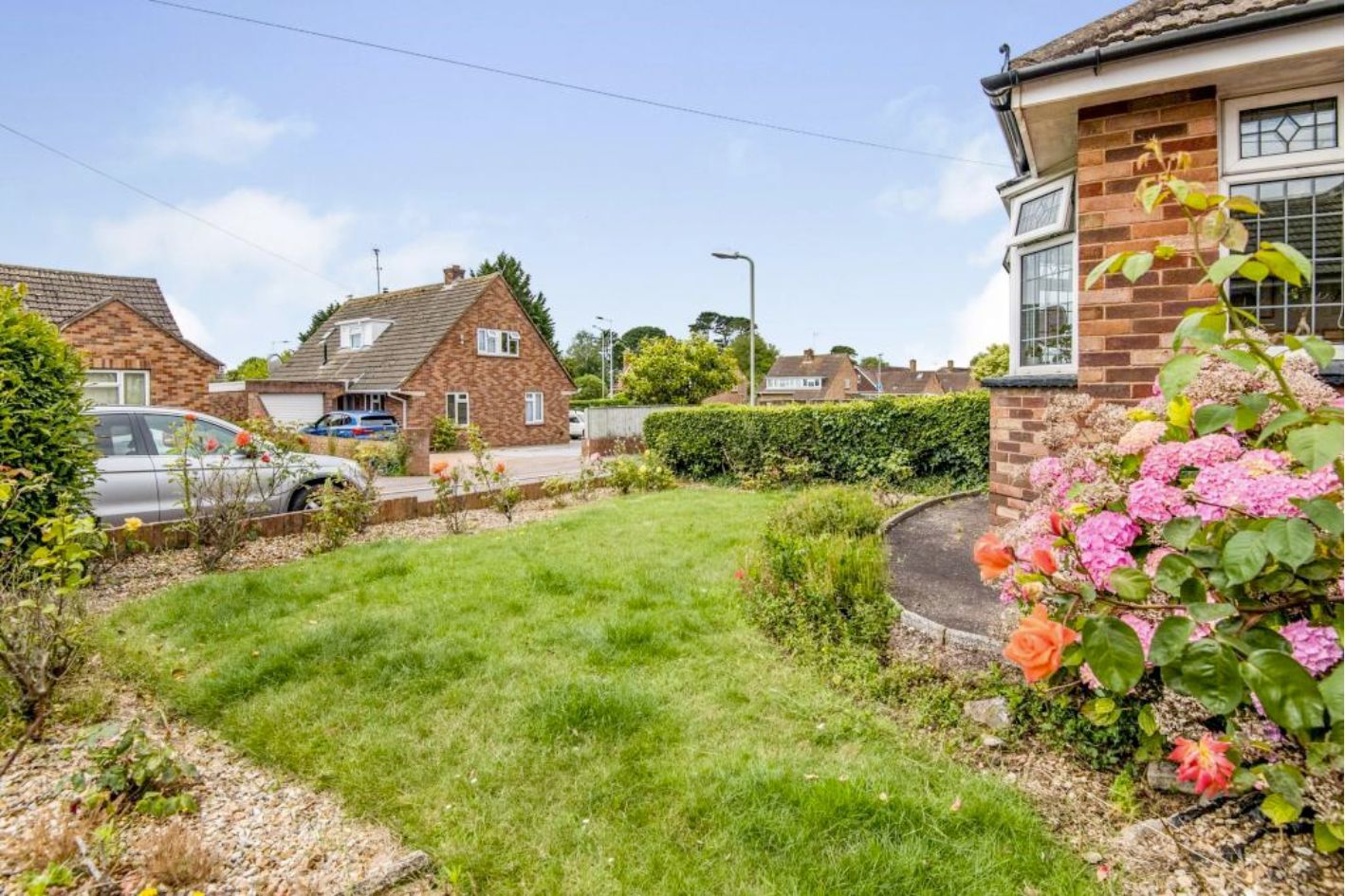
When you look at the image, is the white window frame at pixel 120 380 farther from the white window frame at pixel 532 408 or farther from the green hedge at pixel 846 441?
the white window frame at pixel 532 408

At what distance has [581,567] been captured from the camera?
19.1ft

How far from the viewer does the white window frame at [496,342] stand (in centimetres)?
2697

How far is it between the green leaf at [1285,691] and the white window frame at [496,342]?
2746 cm

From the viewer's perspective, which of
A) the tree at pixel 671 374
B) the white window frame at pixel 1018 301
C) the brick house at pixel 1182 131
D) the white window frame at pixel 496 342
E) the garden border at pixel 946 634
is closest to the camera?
the garden border at pixel 946 634

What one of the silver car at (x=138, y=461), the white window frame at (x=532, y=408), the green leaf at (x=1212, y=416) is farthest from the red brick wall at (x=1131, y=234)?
the white window frame at (x=532, y=408)

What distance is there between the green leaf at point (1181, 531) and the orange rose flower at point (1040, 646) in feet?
0.98

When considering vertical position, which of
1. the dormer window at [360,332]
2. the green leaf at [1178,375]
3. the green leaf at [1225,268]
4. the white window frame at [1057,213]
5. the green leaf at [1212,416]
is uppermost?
the dormer window at [360,332]

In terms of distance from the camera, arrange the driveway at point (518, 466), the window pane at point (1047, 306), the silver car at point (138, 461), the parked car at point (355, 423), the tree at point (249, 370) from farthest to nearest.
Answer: the tree at point (249, 370), the parked car at point (355, 423), the driveway at point (518, 466), the silver car at point (138, 461), the window pane at point (1047, 306)

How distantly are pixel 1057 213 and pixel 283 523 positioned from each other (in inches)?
327

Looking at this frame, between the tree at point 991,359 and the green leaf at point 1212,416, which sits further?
the tree at point 991,359

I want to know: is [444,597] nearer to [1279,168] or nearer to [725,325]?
[1279,168]

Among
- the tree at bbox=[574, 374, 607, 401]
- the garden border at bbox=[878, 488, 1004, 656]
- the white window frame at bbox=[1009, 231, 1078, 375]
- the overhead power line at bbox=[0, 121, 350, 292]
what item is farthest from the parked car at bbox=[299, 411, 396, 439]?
the tree at bbox=[574, 374, 607, 401]

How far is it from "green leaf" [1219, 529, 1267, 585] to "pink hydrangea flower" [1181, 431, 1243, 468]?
33 centimetres

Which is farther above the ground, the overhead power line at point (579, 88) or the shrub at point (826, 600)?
the overhead power line at point (579, 88)
